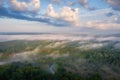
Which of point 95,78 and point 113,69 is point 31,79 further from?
point 113,69

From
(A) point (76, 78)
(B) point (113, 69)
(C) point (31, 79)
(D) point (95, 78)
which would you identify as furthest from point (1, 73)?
(B) point (113, 69)

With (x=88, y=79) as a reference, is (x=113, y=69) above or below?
below

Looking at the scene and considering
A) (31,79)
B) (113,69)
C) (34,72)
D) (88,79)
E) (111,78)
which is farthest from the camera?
(113,69)

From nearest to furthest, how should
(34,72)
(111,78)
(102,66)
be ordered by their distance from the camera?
(34,72) < (111,78) < (102,66)

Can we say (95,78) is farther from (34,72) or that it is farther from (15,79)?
(15,79)

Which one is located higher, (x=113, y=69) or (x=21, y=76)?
(x=21, y=76)

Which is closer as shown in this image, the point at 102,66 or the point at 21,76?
the point at 21,76

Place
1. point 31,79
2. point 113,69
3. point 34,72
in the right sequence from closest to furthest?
point 31,79 < point 34,72 < point 113,69

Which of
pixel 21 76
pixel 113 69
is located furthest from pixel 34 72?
pixel 113 69

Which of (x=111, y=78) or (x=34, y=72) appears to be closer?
(x=34, y=72)
